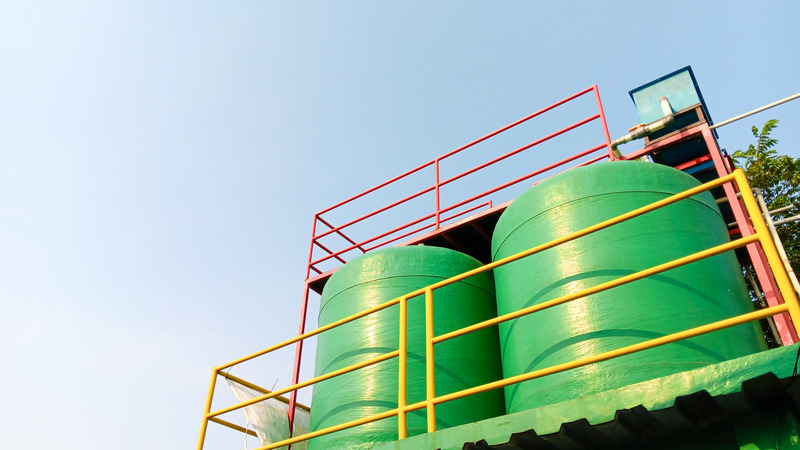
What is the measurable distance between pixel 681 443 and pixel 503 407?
269cm

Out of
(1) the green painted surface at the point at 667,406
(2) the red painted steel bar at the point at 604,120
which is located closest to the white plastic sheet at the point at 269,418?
(1) the green painted surface at the point at 667,406

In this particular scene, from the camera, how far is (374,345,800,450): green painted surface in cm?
325

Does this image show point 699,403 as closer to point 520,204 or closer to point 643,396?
point 643,396

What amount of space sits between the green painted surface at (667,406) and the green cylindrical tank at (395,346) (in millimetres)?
1830

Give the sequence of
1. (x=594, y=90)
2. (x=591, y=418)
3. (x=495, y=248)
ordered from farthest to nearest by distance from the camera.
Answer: (x=594, y=90) → (x=495, y=248) → (x=591, y=418)

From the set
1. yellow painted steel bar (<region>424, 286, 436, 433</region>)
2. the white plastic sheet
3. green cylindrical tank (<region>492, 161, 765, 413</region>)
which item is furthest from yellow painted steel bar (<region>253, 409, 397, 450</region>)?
the white plastic sheet

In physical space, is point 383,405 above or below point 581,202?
below

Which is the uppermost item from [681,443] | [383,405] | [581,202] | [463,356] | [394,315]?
[581,202]

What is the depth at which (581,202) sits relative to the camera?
5.67 metres

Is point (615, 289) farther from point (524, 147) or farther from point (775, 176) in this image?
point (775, 176)

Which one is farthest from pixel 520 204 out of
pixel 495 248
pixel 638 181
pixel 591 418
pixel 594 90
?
pixel 594 90

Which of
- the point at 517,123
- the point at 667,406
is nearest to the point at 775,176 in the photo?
the point at 517,123

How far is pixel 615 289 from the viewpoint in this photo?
4.90 meters

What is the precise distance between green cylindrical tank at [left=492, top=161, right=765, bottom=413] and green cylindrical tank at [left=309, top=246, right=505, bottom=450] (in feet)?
1.93
